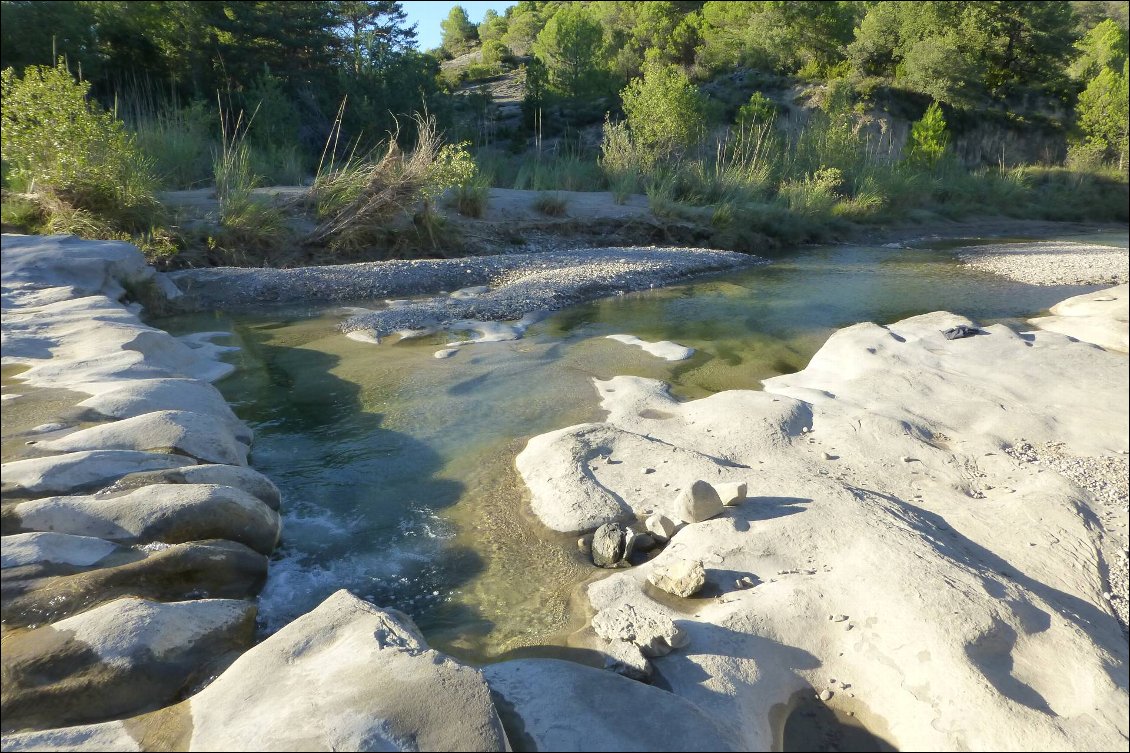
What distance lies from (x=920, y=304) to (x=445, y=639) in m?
7.60

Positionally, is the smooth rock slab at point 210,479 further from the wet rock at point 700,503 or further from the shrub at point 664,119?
the shrub at point 664,119

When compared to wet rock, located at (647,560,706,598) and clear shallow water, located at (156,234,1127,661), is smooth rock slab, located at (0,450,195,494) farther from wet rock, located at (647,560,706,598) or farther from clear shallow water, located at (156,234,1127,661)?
wet rock, located at (647,560,706,598)

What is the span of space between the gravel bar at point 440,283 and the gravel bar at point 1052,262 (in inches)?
179

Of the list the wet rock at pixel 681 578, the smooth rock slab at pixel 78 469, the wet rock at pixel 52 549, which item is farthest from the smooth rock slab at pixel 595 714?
the smooth rock slab at pixel 78 469

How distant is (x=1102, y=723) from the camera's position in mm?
2104

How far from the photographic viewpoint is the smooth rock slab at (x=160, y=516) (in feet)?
8.25

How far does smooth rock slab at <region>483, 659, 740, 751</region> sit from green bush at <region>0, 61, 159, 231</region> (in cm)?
695

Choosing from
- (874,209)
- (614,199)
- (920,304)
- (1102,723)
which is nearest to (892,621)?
(1102,723)

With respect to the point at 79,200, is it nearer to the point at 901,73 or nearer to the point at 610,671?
the point at 610,671

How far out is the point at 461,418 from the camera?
483 centimetres

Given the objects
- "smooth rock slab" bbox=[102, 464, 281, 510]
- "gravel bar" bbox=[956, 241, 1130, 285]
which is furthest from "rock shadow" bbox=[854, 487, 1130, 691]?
"gravel bar" bbox=[956, 241, 1130, 285]

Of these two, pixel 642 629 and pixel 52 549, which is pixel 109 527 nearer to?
pixel 52 549

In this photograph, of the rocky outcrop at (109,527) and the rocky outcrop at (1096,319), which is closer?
the rocky outcrop at (109,527)

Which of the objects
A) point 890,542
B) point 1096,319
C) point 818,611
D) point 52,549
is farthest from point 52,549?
point 1096,319
